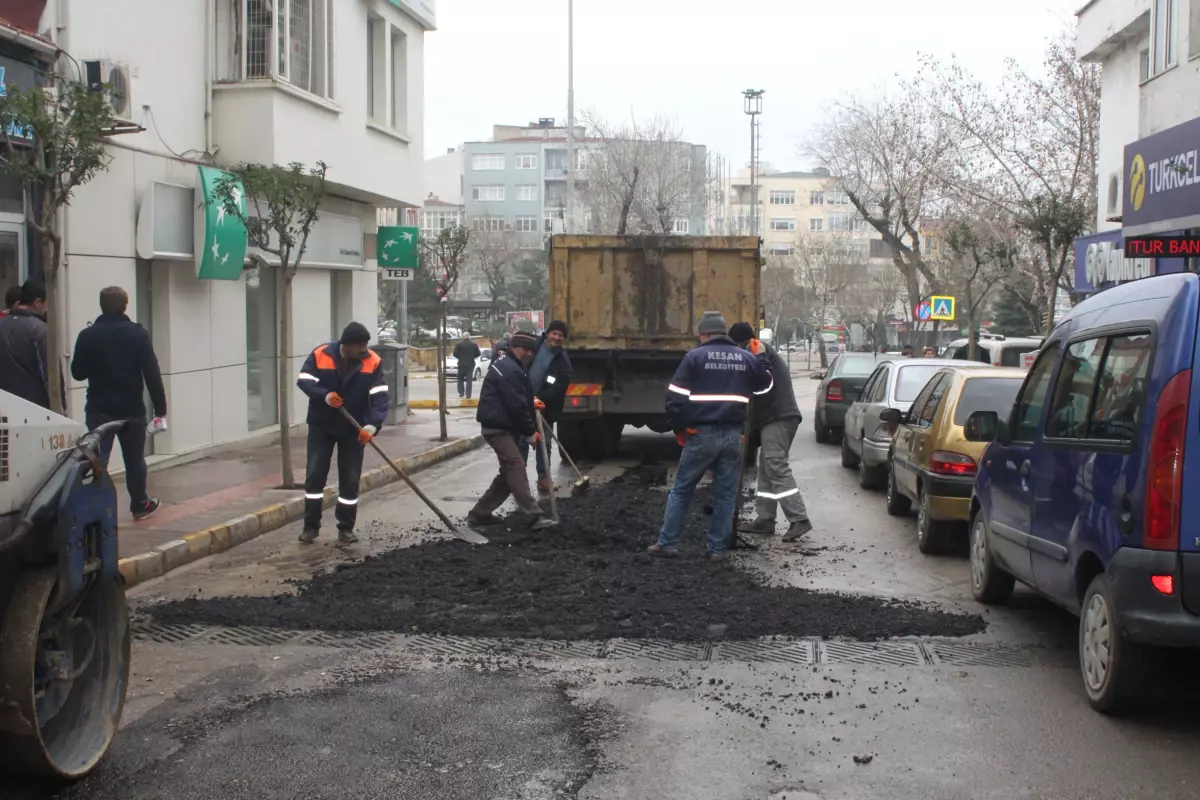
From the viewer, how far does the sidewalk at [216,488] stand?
9.78m

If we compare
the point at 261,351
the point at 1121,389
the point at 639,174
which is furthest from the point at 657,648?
the point at 639,174

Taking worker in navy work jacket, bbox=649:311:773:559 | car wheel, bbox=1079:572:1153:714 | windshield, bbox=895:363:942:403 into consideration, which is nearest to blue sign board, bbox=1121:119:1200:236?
windshield, bbox=895:363:942:403

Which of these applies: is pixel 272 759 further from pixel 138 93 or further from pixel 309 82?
pixel 309 82

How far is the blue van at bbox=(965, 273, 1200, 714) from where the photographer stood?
4.84 meters

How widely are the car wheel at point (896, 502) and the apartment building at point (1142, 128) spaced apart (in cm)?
481

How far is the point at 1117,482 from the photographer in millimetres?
5129

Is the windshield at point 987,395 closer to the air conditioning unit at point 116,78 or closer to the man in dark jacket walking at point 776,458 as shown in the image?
the man in dark jacket walking at point 776,458

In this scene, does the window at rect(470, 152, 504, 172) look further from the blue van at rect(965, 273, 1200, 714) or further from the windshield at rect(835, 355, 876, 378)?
the blue van at rect(965, 273, 1200, 714)

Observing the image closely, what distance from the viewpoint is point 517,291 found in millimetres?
66250

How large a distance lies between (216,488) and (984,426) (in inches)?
311

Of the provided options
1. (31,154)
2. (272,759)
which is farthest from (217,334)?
(272,759)

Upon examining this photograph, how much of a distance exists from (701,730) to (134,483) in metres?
6.62

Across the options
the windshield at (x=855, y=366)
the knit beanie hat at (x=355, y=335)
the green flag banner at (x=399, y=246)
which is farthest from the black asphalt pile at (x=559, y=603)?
the green flag banner at (x=399, y=246)

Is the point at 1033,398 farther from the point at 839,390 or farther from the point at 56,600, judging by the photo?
the point at 839,390
